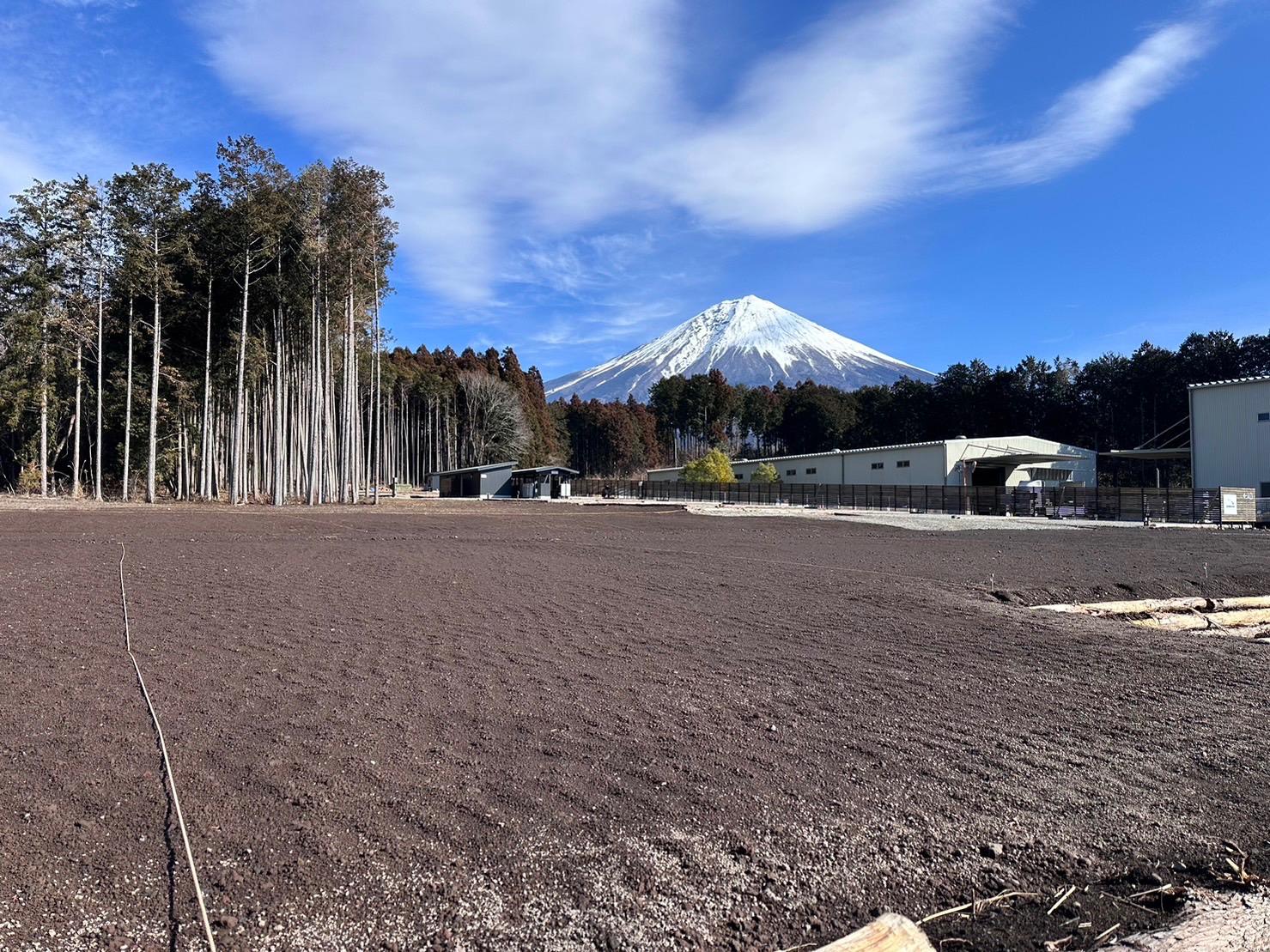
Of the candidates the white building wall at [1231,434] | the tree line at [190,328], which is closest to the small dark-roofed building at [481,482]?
the tree line at [190,328]

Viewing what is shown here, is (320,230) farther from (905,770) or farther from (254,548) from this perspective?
(905,770)

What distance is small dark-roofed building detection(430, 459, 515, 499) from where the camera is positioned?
59.8 meters

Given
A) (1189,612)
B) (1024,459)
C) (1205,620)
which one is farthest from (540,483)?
(1205,620)

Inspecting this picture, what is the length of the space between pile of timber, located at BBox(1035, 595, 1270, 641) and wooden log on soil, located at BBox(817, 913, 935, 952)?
832 cm

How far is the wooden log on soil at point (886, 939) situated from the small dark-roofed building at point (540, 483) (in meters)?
57.9

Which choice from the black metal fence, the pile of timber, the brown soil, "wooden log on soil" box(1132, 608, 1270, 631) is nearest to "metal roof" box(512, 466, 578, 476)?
the black metal fence

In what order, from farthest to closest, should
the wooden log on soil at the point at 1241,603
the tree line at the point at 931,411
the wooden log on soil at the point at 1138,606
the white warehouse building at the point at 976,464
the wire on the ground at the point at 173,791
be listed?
1. the tree line at the point at 931,411
2. the white warehouse building at the point at 976,464
3. the wooden log on soil at the point at 1241,603
4. the wooden log on soil at the point at 1138,606
5. the wire on the ground at the point at 173,791

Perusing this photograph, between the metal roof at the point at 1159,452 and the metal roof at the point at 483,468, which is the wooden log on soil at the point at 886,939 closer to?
the metal roof at the point at 1159,452

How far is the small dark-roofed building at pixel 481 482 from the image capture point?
59750 millimetres

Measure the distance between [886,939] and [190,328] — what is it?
3828 cm

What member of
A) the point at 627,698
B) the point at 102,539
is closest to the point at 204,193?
the point at 102,539

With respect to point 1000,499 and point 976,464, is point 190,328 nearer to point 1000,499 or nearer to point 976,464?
point 1000,499

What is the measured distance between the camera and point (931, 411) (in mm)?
78312

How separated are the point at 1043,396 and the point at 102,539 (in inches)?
3012
